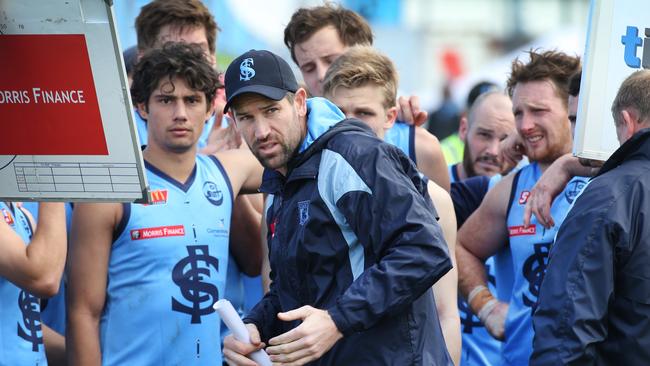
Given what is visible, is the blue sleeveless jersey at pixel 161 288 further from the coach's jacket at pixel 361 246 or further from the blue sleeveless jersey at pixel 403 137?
the blue sleeveless jersey at pixel 403 137

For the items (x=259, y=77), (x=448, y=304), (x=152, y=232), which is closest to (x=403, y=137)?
(x=448, y=304)

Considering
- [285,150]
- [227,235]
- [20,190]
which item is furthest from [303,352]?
[227,235]

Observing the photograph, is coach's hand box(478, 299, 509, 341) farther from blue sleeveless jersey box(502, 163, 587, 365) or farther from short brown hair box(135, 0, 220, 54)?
short brown hair box(135, 0, 220, 54)

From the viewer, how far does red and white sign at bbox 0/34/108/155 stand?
414 centimetres

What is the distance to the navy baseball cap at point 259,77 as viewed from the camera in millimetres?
4492

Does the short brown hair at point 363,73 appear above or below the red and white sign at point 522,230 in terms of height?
above

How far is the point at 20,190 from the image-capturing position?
4332mm

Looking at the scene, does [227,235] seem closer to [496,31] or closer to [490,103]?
[490,103]

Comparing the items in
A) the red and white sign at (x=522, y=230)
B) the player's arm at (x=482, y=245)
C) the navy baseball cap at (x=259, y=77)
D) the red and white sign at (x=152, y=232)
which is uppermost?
the navy baseball cap at (x=259, y=77)

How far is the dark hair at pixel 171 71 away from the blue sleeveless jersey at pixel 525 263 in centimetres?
170

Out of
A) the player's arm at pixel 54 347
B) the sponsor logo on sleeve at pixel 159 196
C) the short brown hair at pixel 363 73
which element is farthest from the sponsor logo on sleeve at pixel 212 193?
the player's arm at pixel 54 347

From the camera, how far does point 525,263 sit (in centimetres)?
580

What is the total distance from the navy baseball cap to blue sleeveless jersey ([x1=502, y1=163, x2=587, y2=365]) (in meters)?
1.74

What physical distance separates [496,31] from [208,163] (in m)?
33.9
